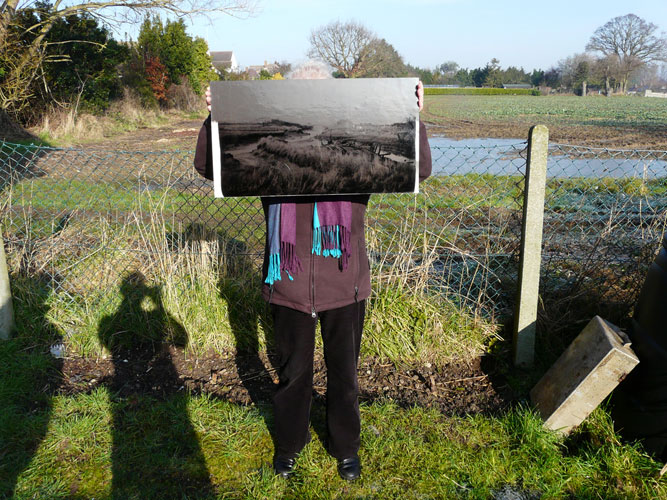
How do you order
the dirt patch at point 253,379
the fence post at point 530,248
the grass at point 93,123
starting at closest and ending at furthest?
1. the fence post at point 530,248
2. the dirt patch at point 253,379
3. the grass at point 93,123

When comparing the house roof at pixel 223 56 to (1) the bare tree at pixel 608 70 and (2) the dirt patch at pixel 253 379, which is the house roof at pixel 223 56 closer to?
(1) the bare tree at pixel 608 70

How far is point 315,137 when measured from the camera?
216 cm

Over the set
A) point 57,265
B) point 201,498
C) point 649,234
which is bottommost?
point 201,498

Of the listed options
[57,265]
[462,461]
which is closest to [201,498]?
[462,461]

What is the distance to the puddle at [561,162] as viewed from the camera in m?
3.74

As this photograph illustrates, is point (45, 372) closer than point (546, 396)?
No

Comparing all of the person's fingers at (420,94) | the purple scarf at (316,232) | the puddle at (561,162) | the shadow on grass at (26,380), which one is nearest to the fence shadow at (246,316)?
the shadow on grass at (26,380)

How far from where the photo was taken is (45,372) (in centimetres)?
354

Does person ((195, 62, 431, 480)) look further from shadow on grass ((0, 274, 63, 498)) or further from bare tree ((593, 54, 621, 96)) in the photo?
bare tree ((593, 54, 621, 96))

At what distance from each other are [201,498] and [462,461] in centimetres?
127

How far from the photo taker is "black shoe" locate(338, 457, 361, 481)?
2.52 m

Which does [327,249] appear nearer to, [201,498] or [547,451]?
[201,498]

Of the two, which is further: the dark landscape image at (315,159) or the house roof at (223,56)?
the house roof at (223,56)

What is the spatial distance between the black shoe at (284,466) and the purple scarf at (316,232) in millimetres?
965
